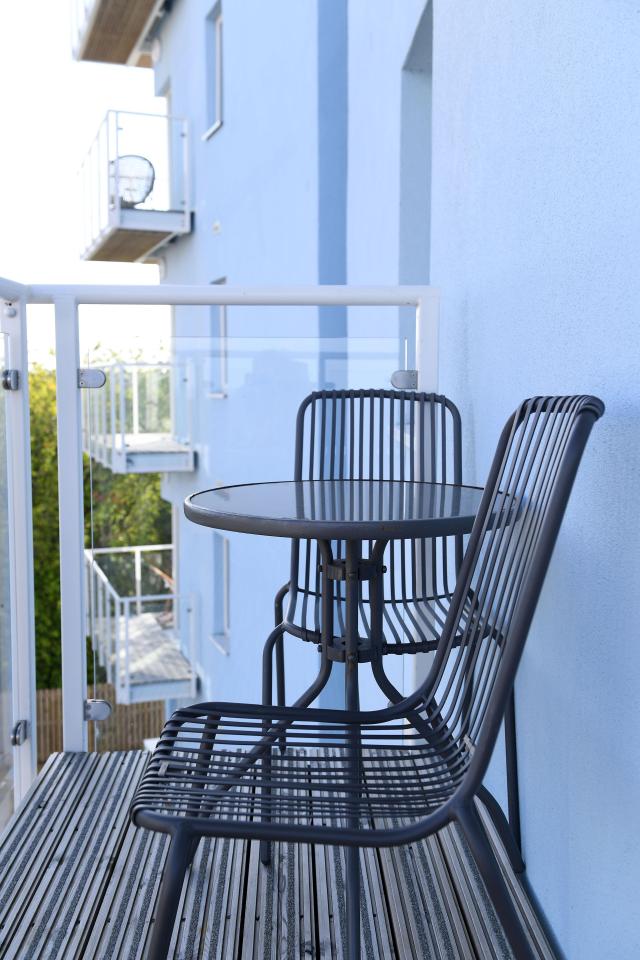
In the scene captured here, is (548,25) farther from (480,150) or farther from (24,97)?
(24,97)

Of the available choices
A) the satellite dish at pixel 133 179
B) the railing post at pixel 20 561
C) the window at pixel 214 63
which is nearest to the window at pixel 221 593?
the railing post at pixel 20 561

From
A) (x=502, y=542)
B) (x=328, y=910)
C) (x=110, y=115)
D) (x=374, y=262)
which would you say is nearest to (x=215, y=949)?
(x=328, y=910)

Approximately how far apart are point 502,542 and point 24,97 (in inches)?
917

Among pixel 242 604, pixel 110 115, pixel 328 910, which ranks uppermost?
pixel 110 115

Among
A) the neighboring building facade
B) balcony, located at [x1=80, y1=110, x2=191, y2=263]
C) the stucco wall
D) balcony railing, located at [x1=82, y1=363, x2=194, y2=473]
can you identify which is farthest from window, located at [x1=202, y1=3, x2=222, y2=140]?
balcony railing, located at [x1=82, y1=363, x2=194, y2=473]

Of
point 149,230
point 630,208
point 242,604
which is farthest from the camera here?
point 149,230

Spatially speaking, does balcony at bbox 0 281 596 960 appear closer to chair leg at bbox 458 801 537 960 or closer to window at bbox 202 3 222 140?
chair leg at bbox 458 801 537 960

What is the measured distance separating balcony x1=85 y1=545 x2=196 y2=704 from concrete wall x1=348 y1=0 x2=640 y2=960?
0.97m

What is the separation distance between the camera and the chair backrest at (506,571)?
120cm

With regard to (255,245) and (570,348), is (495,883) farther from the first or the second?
(255,245)

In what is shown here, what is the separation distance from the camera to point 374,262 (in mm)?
4898

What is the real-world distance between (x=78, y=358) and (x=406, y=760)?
161 centimetres

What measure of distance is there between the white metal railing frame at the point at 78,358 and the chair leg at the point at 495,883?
166cm

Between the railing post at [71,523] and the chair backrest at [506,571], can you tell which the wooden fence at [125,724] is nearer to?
the railing post at [71,523]
